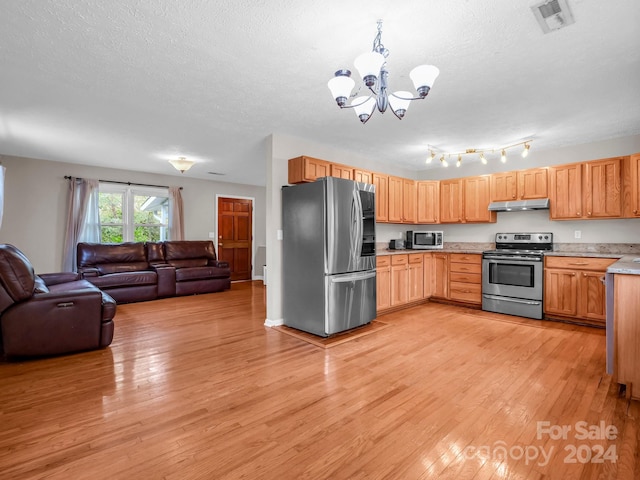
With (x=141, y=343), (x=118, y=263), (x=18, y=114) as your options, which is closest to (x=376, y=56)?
(x=141, y=343)

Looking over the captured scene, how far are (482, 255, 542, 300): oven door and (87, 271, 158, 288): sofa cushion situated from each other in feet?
18.7

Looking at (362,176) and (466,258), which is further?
(466,258)

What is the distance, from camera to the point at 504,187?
195 inches

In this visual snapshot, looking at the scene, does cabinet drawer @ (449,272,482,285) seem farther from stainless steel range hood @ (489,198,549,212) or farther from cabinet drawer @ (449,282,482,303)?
stainless steel range hood @ (489,198,549,212)

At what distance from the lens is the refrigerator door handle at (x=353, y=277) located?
3.54 m

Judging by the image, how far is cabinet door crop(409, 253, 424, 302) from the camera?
4988 millimetres

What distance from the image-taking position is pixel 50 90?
284 cm

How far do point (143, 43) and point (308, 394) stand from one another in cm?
274

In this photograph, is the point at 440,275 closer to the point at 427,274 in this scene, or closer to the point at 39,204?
the point at 427,274

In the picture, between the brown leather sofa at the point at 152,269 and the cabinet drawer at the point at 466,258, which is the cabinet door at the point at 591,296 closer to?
the cabinet drawer at the point at 466,258

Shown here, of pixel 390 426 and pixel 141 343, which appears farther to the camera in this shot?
pixel 141 343

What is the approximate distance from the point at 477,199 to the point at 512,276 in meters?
1.43

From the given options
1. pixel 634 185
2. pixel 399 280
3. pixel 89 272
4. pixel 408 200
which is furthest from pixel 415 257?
pixel 89 272

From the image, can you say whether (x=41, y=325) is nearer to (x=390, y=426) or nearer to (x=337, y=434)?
(x=337, y=434)
